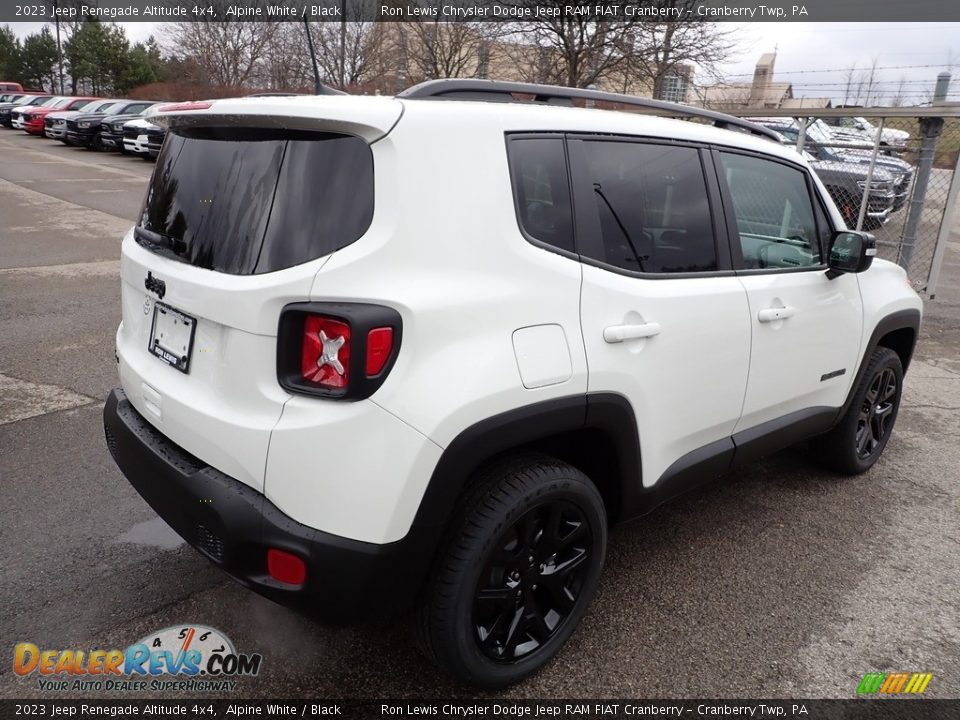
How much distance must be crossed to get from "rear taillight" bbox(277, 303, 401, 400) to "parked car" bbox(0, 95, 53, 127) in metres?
37.9

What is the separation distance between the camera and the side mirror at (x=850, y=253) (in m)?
3.19

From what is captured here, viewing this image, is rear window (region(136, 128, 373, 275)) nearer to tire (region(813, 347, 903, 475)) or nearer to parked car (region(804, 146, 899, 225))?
tire (region(813, 347, 903, 475))

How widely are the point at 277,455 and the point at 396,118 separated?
0.96m

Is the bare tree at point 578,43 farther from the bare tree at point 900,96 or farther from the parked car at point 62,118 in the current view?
the parked car at point 62,118

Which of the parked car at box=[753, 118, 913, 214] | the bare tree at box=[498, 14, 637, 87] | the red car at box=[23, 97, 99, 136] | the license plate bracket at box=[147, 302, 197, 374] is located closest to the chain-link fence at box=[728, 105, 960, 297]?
the parked car at box=[753, 118, 913, 214]

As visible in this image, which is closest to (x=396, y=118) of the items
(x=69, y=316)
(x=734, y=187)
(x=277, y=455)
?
(x=277, y=455)

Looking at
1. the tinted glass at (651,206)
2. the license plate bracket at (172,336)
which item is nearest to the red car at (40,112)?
the license plate bracket at (172,336)

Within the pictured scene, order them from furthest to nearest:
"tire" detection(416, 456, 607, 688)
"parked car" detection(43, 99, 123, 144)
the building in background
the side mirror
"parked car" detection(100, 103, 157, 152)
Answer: "parked car" detection(43, 99, 123, 144) < "parked car" detection(100, 103, 157, 152) < the building in background < the side mirror < "tire" detection(416, 456, 607, 688)

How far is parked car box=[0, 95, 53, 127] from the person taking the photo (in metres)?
33.0

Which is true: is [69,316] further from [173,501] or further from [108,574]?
[173,501]

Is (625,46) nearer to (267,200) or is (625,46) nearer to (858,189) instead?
(858,189)

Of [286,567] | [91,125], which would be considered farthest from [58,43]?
[286,567]

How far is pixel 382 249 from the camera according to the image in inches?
74.5

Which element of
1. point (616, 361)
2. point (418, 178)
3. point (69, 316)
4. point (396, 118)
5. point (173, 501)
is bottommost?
point (69, 316)
